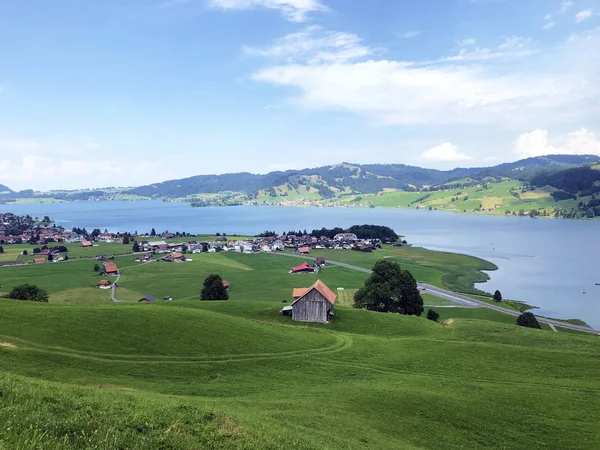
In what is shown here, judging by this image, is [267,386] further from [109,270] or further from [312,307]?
[109,270]

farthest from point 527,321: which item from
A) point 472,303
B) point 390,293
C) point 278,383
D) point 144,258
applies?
point 144,258

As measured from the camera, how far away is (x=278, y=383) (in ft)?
92.3

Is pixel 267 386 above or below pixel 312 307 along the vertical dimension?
above

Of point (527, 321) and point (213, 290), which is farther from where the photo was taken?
point (213, 290)

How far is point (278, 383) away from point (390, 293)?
136ft

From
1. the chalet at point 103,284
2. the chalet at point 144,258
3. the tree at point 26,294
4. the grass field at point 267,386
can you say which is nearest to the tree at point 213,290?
the tree at point 26,294

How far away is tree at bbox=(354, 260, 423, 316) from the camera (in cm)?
6625

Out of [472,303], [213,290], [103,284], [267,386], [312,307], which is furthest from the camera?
[103,284]

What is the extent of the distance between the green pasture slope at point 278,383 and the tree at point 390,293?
1565 centimetres

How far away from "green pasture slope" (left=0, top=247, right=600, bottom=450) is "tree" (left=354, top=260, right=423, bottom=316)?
1565 centimetres

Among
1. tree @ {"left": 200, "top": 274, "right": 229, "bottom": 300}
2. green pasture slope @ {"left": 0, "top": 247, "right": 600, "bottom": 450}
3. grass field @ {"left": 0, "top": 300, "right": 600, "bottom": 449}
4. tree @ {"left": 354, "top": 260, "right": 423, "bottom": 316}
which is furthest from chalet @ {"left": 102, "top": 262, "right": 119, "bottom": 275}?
grass field @ {"left": 0, "top": 300, "right": 600, "bottom": 449}

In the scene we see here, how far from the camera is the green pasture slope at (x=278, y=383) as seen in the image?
1533 cm

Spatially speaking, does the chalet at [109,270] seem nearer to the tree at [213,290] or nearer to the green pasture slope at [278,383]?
the tree at [213,290]

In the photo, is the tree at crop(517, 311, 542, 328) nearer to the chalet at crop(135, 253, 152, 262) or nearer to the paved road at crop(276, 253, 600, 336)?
the paved road at crop(276, 253, 600, 336)
